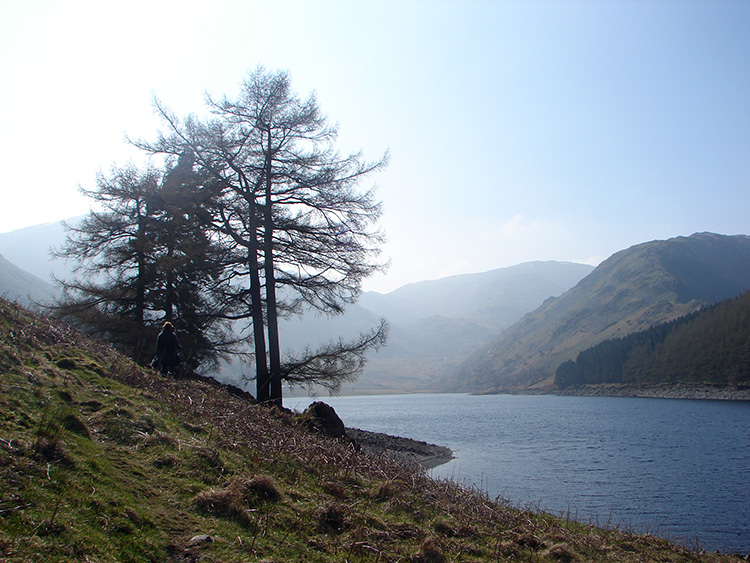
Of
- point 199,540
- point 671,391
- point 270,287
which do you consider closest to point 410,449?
point 270,287

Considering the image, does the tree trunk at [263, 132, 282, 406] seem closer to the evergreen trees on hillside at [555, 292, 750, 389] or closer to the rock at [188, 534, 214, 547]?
the rock at [188, 534, 214, 547]

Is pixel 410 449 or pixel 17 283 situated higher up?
pixel 17 283

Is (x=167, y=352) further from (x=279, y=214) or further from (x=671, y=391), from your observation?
(x=671, y=391)

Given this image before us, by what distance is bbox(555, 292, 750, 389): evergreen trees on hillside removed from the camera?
4402 inches

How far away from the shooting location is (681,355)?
126 meters

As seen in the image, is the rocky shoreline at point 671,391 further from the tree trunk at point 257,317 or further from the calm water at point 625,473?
the tree trunk at point 257,317

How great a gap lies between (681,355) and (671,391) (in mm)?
12800

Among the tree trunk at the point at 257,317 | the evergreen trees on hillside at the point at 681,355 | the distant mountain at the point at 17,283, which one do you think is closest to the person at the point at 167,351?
the tree trunk at the point at 257,317

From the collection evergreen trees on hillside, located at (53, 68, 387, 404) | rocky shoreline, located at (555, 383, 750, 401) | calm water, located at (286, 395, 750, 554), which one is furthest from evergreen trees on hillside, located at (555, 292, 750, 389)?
evergreen trees on hillside, located at (53, 68, 387, 404)

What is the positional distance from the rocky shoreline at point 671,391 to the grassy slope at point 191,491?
11658cm

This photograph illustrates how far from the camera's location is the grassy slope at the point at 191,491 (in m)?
4.42

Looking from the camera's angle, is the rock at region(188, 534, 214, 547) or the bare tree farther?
the bare tree

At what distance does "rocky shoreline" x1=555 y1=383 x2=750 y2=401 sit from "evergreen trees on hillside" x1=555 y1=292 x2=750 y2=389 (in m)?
1.98

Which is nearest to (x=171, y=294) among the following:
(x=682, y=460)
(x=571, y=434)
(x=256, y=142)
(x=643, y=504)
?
(x=256, y=142)
